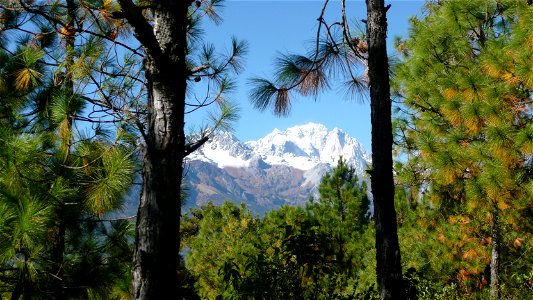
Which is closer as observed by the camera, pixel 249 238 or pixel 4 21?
pixel 4 21

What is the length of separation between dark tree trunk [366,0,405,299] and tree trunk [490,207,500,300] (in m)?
4.26

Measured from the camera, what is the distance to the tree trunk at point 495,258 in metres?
7.32

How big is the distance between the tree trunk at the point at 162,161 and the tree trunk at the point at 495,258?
20.2 ft

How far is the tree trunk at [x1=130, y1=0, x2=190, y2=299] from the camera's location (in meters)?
2.80

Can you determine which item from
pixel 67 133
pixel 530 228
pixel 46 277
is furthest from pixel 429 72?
pixel 46 277

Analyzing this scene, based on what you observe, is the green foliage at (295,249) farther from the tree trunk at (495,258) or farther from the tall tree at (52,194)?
the tree trunk at (495,258)

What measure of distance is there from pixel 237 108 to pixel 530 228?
20.3ft

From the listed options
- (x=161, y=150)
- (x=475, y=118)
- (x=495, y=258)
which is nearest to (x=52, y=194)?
(x=161, y=150)

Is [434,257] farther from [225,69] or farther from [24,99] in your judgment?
[24,99]

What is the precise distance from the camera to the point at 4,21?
5.47 m

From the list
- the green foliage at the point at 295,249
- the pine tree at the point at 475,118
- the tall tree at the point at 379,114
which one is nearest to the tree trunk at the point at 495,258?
the pine tree at the point at 475,118

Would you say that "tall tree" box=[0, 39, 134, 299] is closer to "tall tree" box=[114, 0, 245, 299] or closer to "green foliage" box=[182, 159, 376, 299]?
"tall tree" box=[114, 0, 245, 299]

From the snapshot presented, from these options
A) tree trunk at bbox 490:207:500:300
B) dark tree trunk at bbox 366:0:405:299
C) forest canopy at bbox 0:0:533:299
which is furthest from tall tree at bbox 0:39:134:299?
tree trunk at bbox 490:207:500:300

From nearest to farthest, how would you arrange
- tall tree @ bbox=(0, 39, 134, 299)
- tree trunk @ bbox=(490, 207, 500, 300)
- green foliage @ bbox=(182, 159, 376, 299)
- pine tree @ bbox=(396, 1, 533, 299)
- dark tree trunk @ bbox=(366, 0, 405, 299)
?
tall tree @ bbox=(0, 39, 134, 299) → dark tree trunk @ bbox=(366, 0, 405, 299) → green foliage @ bbox=(182, 159, 376, 299) → pine tree @ bbox=(396, 1, 533, 299) → tree trunk @ bbox=(490, 207, 500, 300)
